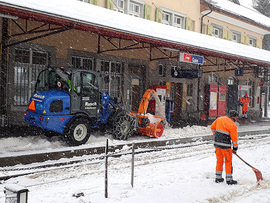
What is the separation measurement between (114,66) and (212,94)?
25.1 ft

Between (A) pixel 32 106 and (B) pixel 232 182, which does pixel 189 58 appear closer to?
(A) pixel 32 106

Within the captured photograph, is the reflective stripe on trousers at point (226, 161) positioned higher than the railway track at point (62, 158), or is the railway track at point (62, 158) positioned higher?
the reflective stripe on trousers at point (226, 161)

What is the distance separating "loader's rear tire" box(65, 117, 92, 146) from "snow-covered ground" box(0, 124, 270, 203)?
0.38 m

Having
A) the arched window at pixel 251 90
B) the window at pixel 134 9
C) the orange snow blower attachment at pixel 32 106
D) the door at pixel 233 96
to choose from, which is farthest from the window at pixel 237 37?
the orange snow blower attachment at pixel 32 106

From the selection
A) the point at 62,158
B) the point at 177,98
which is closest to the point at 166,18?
the point at 177,98

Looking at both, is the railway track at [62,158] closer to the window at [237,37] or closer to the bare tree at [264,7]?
the window at [237,37]

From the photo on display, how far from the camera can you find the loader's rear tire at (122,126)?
9.98 meters

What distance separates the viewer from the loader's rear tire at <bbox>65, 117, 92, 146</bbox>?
865cm

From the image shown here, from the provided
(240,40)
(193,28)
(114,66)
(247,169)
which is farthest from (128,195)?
(240,40)

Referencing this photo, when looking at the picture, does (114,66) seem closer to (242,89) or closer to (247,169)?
(247,169)

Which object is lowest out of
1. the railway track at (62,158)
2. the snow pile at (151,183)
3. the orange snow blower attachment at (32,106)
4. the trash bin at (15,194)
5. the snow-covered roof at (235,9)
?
the snow pile at (151,183)

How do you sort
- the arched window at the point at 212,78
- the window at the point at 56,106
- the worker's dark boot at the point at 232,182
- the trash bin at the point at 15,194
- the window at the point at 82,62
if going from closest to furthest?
the trash bin at the point at 15,194 < the worker's dark boot at the point at 232,182 < the window at the point at 56,106 < the window at the point at 82,62 < the arched window at the point at 212,78

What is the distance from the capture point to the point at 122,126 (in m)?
10.2

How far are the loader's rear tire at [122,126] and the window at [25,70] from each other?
445 cm
